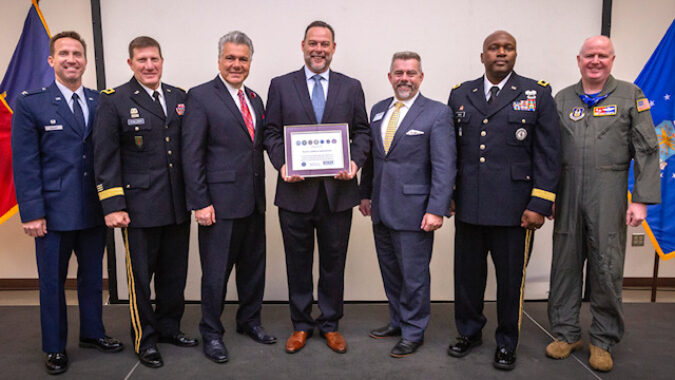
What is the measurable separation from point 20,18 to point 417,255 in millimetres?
3718

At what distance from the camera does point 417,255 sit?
2598 mm

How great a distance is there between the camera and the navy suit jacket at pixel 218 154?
2.43m

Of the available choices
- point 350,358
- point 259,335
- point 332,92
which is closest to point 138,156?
point 332,92

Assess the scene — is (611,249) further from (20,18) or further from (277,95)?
(20,18)

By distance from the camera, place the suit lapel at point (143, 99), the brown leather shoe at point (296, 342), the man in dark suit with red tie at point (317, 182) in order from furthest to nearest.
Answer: the brown leather shoe at point (296, 342) < the man in dark suit with red tie at point (317, 182) < the suit lapel at point (143, 99)

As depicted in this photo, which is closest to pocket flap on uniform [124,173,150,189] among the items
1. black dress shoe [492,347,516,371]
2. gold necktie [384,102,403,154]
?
gold necktie [384,102,403,154]

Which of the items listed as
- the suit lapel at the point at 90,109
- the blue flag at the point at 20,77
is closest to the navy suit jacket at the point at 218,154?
the suit lapel at the point at 90,109

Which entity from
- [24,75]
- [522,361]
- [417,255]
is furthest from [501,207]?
[24,75]

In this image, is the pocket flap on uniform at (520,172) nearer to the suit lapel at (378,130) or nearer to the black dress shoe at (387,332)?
the suit lapel at (378,130)

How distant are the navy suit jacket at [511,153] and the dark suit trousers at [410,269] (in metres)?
0.34

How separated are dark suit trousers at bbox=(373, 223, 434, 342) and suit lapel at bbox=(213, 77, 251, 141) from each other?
3.19 ft

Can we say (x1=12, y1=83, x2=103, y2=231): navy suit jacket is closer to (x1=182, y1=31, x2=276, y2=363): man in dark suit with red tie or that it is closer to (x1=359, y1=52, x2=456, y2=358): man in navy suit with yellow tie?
(x1=182, y1=31, x2=276, y2=363): man in dark suit with red tie

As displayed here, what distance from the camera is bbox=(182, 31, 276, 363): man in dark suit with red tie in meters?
2.44

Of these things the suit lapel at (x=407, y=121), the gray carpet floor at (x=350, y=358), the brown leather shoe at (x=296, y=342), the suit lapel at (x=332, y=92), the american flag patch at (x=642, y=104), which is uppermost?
the suit lapel at (x=332, y=92)
